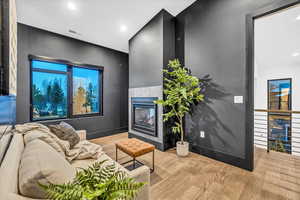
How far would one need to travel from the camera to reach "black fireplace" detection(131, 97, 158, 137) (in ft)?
9.33

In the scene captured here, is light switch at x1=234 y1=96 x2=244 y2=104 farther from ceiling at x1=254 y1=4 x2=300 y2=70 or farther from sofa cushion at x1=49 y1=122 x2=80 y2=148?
sofa cushion at x1=49 y1=122 x2=80 y2=148

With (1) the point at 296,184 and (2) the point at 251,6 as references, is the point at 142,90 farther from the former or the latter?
(1) the point at 296,184

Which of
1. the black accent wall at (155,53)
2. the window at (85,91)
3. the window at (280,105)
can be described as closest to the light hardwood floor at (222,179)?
the black accent wall at (155,53)

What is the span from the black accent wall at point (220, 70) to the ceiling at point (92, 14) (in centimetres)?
65

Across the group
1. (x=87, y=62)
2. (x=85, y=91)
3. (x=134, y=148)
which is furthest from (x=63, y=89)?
(x=134, y=148)

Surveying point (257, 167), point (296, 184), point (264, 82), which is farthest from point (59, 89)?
point (264, 82)

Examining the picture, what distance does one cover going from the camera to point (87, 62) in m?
3.60

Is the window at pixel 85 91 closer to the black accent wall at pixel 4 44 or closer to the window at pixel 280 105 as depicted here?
the black accent wall at pixel 4 44

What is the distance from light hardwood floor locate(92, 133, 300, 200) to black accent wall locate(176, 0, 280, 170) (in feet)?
0.81

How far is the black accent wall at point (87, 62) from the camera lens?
8.91ft

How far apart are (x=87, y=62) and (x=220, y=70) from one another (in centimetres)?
345

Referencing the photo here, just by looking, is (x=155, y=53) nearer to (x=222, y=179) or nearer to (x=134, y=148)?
(x=134, y=148)

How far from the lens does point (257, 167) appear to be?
1975 mm

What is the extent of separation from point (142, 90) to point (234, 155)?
228 centimetres
